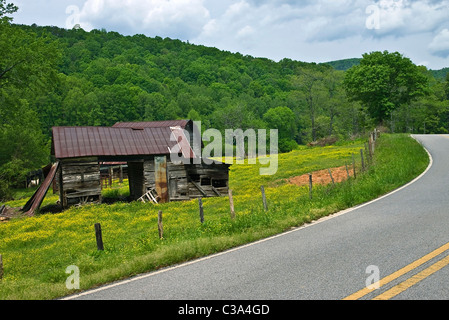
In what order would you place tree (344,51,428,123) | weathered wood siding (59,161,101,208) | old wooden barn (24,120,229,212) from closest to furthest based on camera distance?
weathered wood siding (59,161,101,208) < old wooden barn (24,120,229,212) < tree (344,51,428,123)

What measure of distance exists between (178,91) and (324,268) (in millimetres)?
138857

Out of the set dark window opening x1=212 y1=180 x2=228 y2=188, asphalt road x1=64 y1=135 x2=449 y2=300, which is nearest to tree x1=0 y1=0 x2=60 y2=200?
dark window opening x1=212 y1=180 x2=228 y2=188

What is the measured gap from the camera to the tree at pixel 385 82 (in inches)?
2095

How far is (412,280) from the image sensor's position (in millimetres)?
6301

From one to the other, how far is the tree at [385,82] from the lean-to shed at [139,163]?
3300 cm

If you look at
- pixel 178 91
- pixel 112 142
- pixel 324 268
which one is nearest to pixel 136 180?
pixel 112 142

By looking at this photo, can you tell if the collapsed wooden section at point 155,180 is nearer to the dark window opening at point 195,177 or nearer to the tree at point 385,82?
the dark window opening at point 195,177

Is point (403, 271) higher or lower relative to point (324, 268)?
higher

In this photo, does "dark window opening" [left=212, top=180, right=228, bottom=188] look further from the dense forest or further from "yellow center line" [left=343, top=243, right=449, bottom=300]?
"yellow center line" [left=343, top=243, right=449, bottom=300]

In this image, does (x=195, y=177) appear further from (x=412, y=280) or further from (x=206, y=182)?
(x=412, y=280)

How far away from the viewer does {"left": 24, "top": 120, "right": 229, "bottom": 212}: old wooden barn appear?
27.3 m

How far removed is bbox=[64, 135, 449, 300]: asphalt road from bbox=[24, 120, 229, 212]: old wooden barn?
19012 mm

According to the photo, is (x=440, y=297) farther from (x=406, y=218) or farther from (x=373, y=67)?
(x=373, y=67)

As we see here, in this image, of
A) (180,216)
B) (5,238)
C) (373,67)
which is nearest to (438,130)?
(373,67)
